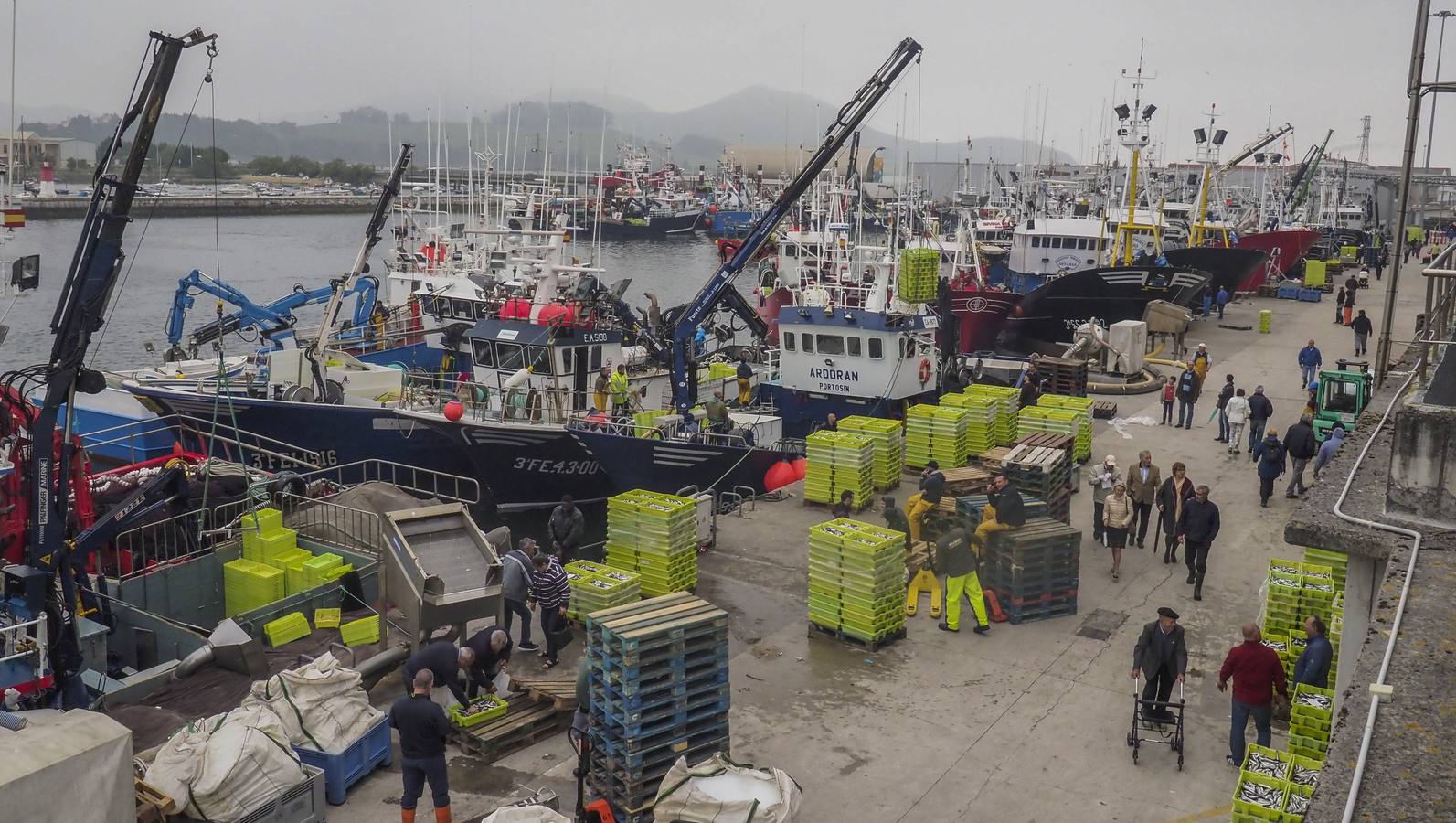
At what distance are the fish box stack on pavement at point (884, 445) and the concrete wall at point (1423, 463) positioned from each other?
9.16 m

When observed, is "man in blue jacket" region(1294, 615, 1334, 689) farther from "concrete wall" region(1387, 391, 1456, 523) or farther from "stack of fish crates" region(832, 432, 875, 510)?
"stack of fish crates" region(832, 432, 875, 510)

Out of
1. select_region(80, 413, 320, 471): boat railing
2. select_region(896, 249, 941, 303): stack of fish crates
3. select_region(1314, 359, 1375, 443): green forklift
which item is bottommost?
select_region(80, 413, 320, 471): boat railing

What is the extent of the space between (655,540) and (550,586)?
1980 mm

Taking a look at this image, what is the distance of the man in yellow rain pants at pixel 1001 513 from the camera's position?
1176 cm

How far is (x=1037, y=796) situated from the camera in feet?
27.8

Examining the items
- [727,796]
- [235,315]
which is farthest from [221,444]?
[727,796]

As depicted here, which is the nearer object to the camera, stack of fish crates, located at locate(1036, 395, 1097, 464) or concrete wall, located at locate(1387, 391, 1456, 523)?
concrete wall, located at locate(1387, 391, 1456, 523)

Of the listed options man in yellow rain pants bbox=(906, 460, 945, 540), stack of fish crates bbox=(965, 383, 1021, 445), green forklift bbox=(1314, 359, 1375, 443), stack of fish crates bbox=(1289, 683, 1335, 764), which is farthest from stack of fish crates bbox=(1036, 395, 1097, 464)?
stack of fish crates bbox=(1289, 683, 1335, 764)

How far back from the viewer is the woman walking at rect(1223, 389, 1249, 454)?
1809 cm

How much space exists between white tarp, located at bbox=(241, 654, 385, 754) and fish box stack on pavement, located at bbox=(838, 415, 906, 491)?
29.8ft

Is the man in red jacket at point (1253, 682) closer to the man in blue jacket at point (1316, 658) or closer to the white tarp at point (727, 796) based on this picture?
the man in blue jacket at point (1316, 658)

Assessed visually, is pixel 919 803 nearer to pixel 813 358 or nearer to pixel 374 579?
pixel 374 579

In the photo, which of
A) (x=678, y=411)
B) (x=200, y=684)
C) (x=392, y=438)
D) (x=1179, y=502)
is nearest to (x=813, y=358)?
(x=678, y=411)

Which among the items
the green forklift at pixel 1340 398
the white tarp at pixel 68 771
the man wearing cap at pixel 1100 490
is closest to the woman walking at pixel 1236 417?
the green forklift at pixel 1340 398
